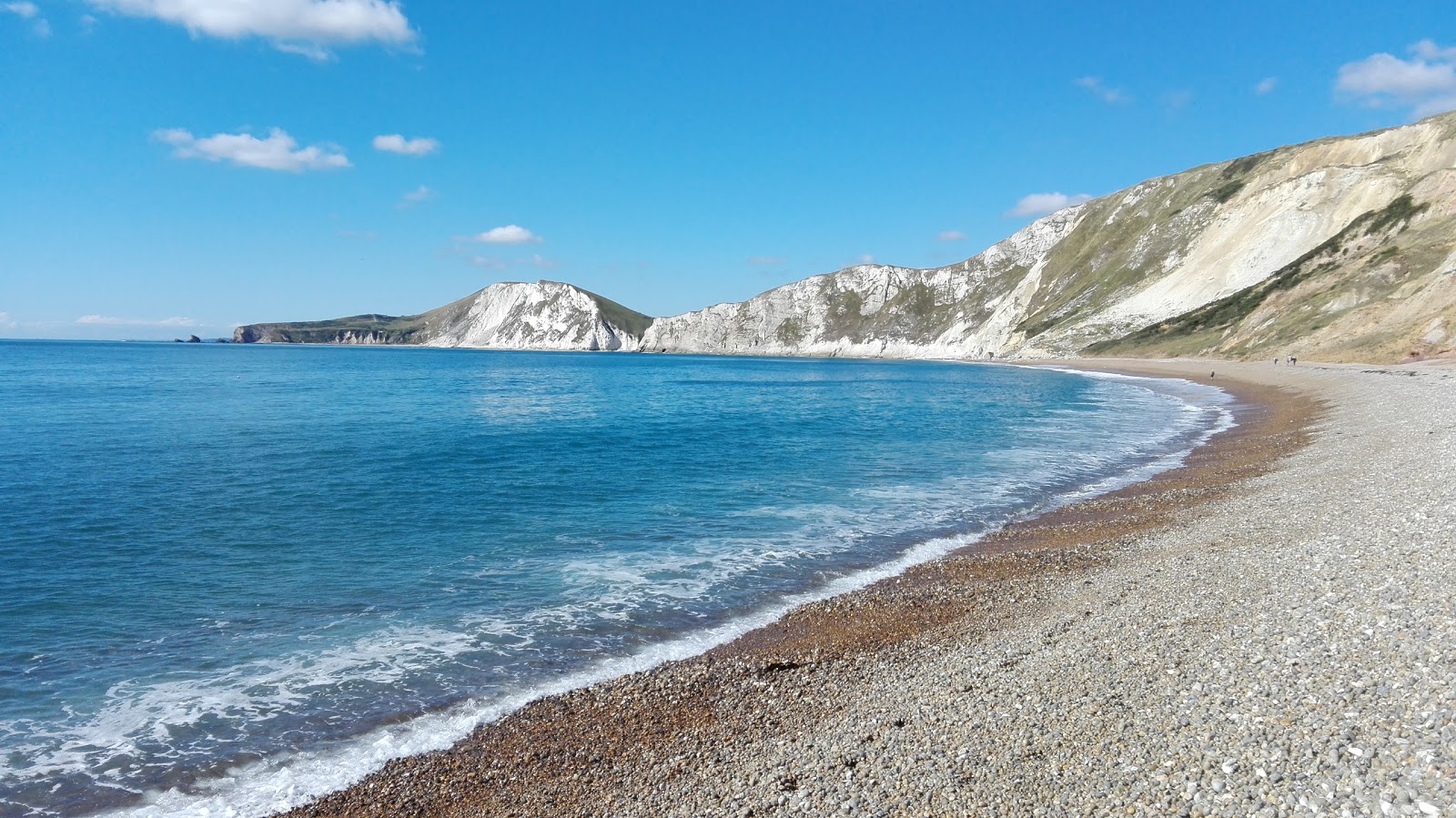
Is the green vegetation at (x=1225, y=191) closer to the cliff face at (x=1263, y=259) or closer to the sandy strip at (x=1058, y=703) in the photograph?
the cliff face at (x=1263, y=259)

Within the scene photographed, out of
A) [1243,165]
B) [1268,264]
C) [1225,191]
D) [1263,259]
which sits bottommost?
[1268,264]

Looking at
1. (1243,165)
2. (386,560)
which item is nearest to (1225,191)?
(1243,165)

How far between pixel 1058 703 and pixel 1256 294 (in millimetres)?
112247

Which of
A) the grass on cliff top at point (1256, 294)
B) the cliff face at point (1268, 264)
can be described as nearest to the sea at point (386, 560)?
the cliff face at point (1268, 264)

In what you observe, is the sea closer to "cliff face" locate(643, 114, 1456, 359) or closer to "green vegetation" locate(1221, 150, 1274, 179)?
"cliff face" locate(643, 114, 1456, 359)

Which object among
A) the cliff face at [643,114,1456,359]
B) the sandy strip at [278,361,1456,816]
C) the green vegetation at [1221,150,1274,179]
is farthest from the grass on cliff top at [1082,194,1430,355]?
the sandy strip at [278,361,1456,816]

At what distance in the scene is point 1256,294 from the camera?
330 ft

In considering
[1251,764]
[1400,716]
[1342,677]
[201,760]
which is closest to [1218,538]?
[1342,677]

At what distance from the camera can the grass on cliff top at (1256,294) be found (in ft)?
294

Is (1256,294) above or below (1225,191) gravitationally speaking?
below

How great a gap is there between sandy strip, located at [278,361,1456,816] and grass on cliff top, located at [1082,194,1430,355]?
94307mm

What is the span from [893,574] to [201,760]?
40.1 ft

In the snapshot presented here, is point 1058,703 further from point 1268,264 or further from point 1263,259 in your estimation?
point 1263,259

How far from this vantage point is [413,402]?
2483 inches
